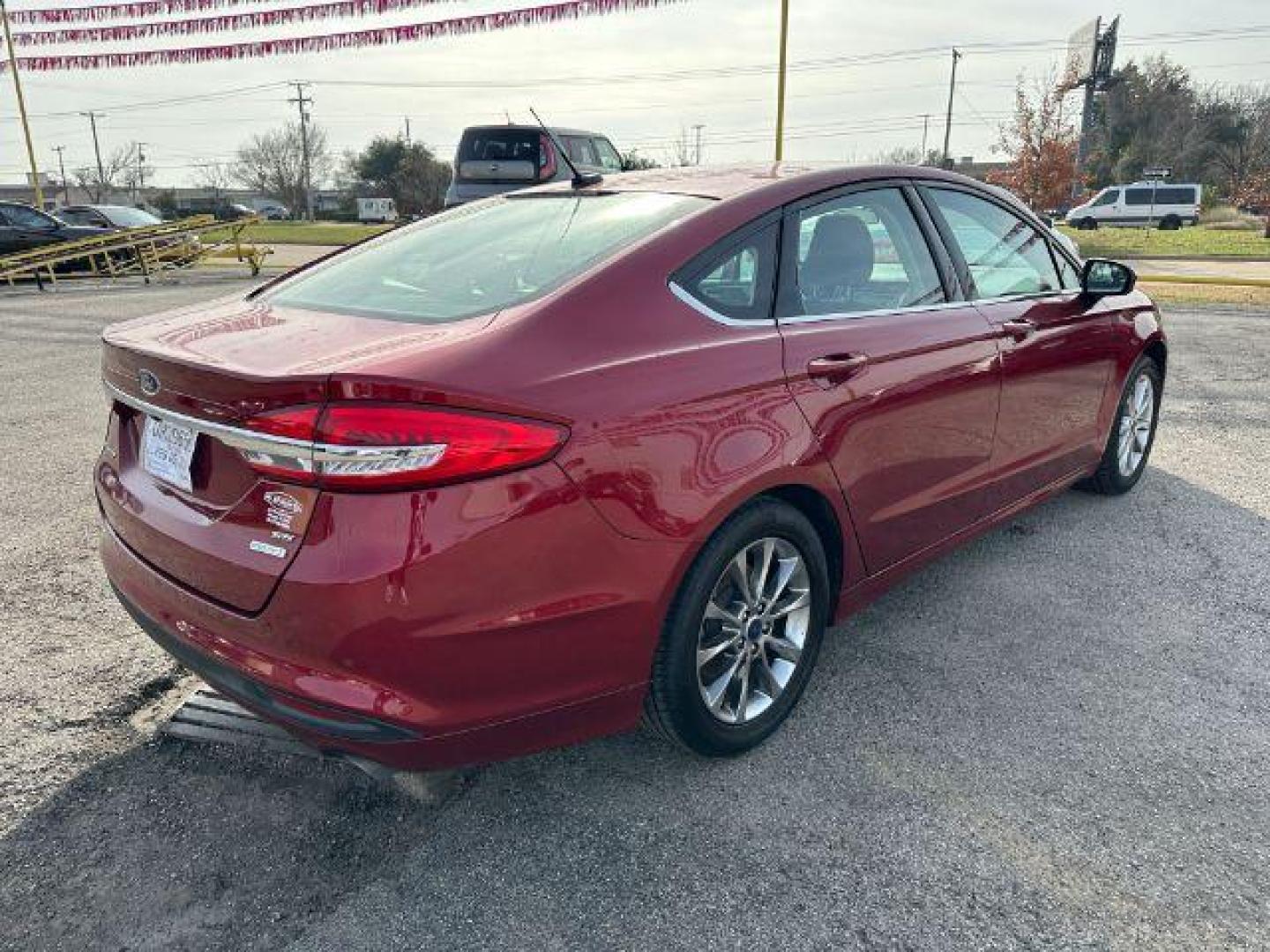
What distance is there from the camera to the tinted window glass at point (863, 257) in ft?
8.80

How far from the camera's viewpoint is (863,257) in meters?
2.88

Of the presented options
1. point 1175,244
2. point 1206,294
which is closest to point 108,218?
point 1206,294

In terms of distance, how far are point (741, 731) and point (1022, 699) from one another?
0.94 m

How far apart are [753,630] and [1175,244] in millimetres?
31412

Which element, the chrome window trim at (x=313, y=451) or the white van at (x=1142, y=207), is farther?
the white van at (x=1142, y=207)

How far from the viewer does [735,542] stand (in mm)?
2316

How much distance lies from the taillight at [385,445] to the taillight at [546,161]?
13.1 m

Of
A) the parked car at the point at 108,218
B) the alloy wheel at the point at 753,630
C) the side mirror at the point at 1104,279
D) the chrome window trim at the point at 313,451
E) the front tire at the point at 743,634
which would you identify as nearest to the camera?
the chrome window trim at the point at 313,451

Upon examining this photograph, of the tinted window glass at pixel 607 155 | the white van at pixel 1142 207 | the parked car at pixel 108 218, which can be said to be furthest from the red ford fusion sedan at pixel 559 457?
the white van at pixel 1142 207

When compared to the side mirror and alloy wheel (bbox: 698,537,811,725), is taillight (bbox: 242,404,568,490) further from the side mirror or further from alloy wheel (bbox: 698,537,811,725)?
the side mirror

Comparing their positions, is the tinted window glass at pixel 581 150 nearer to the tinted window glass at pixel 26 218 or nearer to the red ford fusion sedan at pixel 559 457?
the tinted window glass at pixel 26 218

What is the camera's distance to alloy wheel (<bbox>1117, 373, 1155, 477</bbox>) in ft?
14.7

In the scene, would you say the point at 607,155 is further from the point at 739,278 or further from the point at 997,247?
the point at 739,278

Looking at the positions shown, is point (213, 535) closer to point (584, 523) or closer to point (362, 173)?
point (584, 523)
